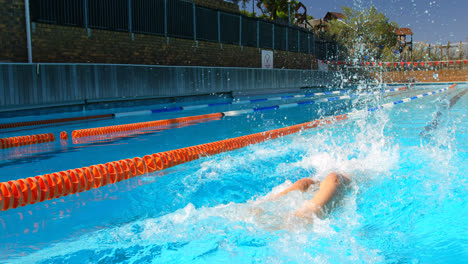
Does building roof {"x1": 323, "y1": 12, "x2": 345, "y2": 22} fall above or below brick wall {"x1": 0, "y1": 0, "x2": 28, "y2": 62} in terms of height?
above

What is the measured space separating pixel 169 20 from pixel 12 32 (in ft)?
21.2

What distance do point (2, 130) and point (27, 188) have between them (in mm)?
4624

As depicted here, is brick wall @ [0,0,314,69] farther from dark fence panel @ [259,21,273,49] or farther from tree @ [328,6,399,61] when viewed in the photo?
tree @ [328,6,399,61]

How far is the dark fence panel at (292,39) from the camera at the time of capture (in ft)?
79.7

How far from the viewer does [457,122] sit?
755 cm

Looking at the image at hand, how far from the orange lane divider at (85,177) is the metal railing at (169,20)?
9058 mm

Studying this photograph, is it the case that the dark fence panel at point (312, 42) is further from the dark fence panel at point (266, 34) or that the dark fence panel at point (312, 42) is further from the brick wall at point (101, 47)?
the brick wall at point (101, 47)

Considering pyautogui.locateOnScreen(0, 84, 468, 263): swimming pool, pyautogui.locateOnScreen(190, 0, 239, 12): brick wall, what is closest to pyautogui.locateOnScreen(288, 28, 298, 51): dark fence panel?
pyautogui.locateOnScreen(190, 0, 239, 12): brick wall

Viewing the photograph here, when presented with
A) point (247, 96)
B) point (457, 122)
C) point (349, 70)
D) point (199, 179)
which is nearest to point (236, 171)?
point (199, 179)

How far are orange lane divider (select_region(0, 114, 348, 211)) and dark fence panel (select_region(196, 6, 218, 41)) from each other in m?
13.1

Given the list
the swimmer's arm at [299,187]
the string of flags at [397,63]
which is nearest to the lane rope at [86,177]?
the swimmer's arm at [299,187]

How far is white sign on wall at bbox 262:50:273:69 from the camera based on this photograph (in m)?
22.0

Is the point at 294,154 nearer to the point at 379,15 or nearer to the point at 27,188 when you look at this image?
the point at 27,188

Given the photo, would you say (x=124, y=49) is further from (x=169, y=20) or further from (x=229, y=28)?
(x=229, y=28)
